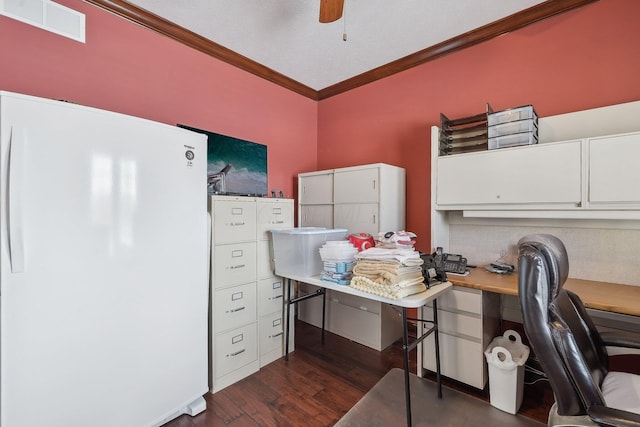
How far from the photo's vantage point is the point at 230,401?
1903mm

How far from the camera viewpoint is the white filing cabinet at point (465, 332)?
1.85 m

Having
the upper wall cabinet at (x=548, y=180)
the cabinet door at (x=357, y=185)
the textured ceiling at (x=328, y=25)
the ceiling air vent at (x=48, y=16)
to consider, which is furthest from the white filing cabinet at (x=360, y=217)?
the ceiling air vent at (x=48, y=16)

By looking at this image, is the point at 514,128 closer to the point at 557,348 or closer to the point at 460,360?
the point at 557,348

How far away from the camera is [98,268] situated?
4.53ft

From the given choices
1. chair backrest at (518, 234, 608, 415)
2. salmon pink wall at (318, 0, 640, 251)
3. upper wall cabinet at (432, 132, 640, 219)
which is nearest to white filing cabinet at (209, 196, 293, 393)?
salmon pink wall at (318, 0, 640, 251)

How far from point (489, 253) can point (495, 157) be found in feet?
2.65

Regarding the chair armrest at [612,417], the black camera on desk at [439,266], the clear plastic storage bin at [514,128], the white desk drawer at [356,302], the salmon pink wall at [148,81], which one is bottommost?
the white desk drawer at [356,302]

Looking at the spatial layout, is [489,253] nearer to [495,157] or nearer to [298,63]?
[495,157]

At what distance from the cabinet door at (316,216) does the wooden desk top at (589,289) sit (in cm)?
138

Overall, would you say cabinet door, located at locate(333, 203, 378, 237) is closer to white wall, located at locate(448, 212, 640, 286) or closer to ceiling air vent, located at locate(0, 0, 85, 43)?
white wall, located at locate(448, 212, 640, 286)

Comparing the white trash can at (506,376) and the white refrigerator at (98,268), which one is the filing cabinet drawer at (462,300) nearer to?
the white trash can at (506,376)

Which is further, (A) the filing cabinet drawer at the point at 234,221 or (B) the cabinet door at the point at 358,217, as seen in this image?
(B) the cabinet door at the point at 358,217

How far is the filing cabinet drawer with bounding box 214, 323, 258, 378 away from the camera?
6.64 feet

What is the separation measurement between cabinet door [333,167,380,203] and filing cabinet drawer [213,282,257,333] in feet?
4.09
